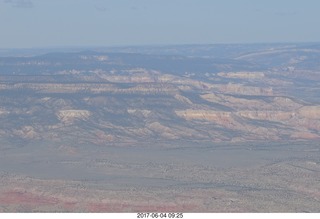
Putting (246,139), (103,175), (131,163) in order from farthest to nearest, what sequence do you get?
(246,139) < (131,163) < (103,175)

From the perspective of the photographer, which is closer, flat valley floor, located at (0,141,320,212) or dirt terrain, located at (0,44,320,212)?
flat valley floor, located at (0,141,320,212)

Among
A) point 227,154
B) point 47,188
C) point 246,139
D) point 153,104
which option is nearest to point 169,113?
point 153,104

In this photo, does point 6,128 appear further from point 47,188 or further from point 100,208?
point 100,208

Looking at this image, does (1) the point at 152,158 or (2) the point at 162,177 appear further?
(1) the point at 152,158

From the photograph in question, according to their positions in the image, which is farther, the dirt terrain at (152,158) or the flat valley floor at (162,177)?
the dirt terrain at (152,158)

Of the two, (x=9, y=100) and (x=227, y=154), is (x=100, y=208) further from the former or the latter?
(x=9, y=100)

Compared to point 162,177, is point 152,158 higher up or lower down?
lower down

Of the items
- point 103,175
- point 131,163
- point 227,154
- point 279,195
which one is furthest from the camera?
point 227,154

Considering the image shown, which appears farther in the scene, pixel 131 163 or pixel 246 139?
pixel 246 139
